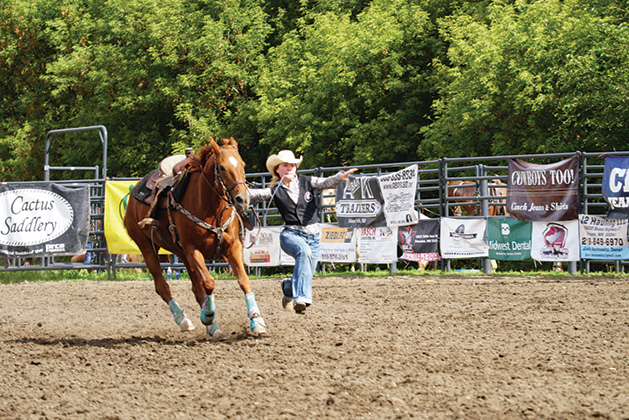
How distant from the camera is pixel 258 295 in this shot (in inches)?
477

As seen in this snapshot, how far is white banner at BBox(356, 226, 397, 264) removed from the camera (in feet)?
52.1

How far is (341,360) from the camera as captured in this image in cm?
632

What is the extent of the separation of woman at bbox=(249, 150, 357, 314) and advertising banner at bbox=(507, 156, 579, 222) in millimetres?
7103

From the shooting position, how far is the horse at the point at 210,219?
7.62 metres

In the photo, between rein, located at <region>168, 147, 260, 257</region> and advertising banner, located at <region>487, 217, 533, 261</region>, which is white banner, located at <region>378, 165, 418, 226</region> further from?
rein, located at <region>168, 147, 260, 257</region>

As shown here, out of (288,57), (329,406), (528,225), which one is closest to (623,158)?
(528,225)

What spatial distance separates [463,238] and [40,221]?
30.6 ft

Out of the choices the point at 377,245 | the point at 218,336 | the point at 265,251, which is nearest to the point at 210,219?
the point at 218,336

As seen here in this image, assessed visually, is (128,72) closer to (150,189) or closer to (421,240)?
(421,240)

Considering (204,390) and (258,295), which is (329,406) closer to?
(204,390)

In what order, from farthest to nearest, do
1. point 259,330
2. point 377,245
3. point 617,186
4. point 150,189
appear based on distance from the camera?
point 377,245 < point 617,186 < point 150,189 < point 259,330

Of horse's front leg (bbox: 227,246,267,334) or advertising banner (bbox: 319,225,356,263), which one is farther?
advertising banner (bbox: 319,225,356,263)

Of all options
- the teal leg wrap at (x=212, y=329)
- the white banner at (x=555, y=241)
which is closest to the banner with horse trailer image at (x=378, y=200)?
the white banner at (x=555, y=241)

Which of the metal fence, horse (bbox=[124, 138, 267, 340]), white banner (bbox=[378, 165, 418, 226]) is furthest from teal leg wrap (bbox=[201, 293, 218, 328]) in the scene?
white banner (bbox=[378, 165, 418, 226])
